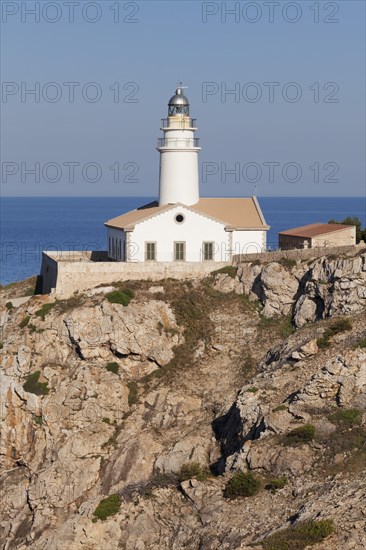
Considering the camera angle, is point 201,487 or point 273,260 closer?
point 201,487

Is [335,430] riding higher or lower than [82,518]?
higher

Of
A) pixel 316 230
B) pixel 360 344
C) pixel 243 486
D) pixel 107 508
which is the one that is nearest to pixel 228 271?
pixel 316 230

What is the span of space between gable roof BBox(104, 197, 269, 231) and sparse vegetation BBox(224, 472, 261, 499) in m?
19.3

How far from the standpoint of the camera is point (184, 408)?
5616 centimetres

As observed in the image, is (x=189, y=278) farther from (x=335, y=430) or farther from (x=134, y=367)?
(x=335, y=430)

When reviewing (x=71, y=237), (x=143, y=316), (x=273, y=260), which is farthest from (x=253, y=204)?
(x=71, y=237)

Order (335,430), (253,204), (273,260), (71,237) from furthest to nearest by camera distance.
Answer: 1. (71,237)
2. (253,204)
3. (273,260)
4. (335,430)

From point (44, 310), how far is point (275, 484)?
18051 mm

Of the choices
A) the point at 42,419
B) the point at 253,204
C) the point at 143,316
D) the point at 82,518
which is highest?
the point at 253,204

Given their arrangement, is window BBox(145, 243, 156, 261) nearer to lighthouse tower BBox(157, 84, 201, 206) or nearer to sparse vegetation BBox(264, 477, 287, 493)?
lighthouse tower BBox(157, 84, 201, 206)

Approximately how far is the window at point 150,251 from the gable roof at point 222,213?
1.31m

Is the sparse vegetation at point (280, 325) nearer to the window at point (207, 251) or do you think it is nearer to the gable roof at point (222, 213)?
the window at point (207, 251)

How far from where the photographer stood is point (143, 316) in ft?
193

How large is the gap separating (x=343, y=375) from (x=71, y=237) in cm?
10567
